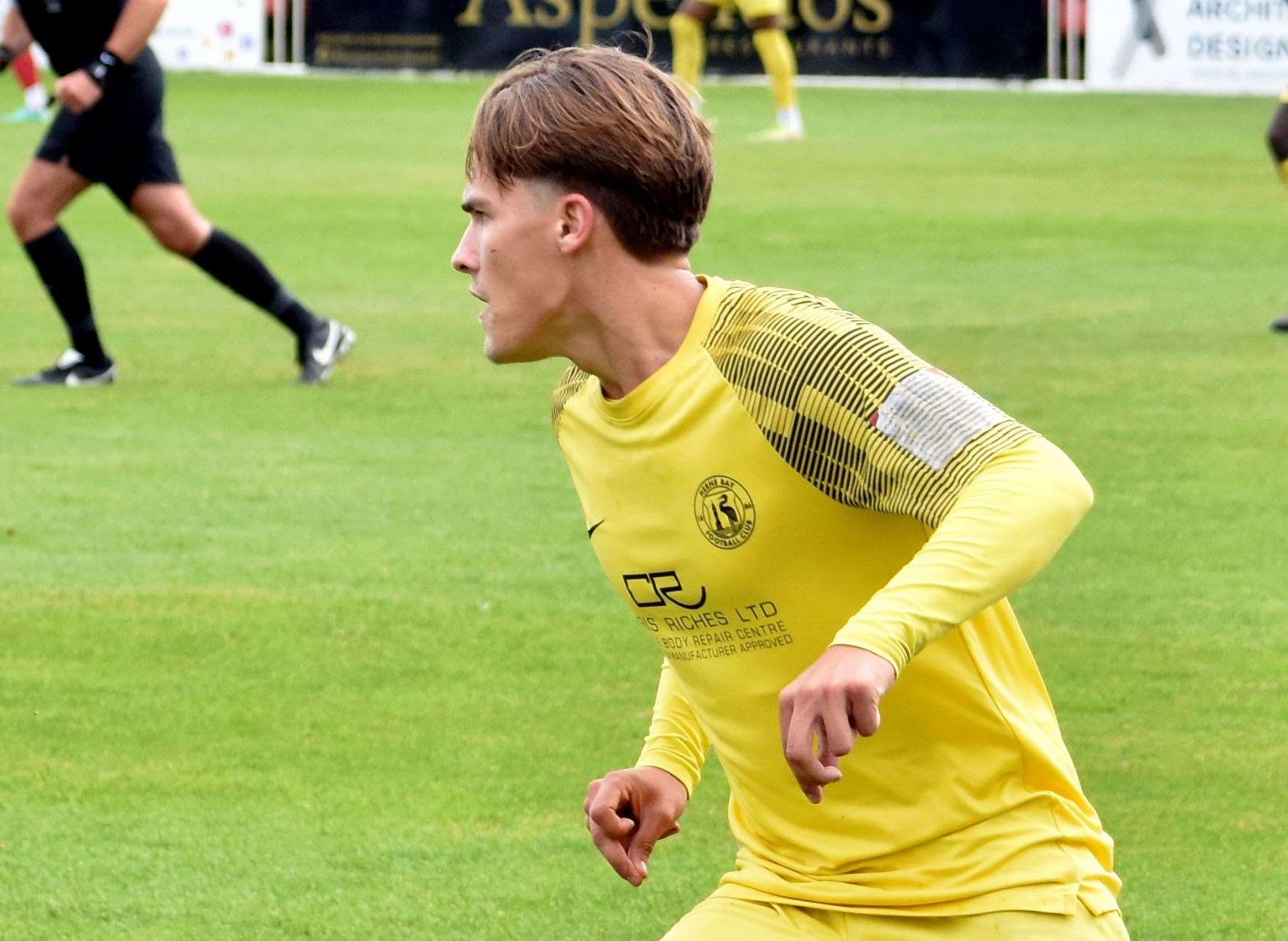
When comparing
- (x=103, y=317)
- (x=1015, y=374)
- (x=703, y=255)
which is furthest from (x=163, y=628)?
(x=703, y=255)

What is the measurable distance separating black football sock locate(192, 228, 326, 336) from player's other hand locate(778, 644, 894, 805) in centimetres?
798

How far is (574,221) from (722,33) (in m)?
27.9

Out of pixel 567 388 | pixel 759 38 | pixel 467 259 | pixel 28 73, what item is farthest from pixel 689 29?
pixel 467 259

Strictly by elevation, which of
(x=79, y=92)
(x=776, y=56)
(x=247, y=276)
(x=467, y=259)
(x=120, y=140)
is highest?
(x=467, y=259)

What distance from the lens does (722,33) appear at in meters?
30.2

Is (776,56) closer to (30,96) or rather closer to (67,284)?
(30,96)

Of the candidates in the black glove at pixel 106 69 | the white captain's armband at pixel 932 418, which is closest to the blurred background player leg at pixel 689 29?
the black glove at pixel 106 69

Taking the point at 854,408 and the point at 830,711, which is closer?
the point at 830,711

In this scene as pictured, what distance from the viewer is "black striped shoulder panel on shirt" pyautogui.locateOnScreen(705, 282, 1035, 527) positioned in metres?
2.55

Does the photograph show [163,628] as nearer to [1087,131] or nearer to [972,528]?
[972,528]

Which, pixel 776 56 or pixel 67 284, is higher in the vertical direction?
pixel 67 284

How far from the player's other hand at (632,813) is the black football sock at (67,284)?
727 cm

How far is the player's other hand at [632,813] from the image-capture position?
3.05m

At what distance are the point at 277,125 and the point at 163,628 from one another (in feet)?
55.3
